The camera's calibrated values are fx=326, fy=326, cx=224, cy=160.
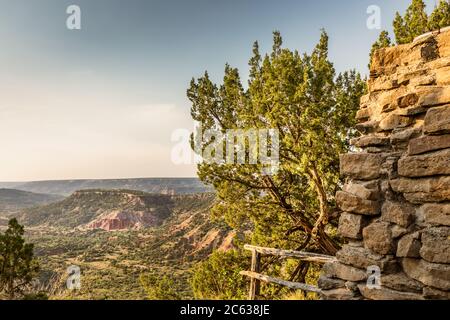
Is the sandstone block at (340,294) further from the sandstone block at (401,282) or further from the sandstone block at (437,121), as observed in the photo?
the sandstone block at (437,121)

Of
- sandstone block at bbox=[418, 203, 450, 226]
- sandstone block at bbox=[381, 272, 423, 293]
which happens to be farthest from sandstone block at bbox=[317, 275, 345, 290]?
sandstone block at bbox=[418, 203, 450, 226]

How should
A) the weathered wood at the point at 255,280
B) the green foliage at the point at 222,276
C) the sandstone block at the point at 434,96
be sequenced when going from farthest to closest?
1. the green foliage at the point at 222,276
2. the weathered wood at the point at 255,280
3. the sandstone block at the point at 434,96

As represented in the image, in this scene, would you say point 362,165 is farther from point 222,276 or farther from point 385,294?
point 222,276

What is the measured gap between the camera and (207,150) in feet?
29.9

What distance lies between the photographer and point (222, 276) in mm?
9328

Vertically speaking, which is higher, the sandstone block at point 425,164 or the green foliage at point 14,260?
the sandstone block at point 425,164

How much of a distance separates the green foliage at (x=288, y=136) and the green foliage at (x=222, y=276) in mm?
1033

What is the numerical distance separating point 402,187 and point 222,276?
7.04m

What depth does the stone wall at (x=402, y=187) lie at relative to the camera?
3.01m

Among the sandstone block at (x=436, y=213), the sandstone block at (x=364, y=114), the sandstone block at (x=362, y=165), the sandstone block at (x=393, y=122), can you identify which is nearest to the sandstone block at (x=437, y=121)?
the sandstone block at (x=393, y=122)

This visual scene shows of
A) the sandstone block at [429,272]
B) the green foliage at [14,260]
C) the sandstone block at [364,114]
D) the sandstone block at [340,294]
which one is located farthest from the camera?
the green foliage at [14,260]

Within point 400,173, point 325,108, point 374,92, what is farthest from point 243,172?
point 400,173

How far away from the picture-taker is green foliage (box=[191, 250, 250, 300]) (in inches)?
359

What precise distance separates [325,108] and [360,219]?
414 centimetres
